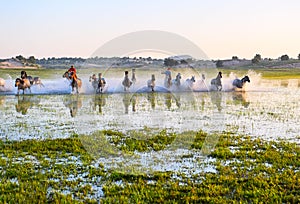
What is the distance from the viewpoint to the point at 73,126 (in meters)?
16.4

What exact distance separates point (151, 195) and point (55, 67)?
90.3 meters

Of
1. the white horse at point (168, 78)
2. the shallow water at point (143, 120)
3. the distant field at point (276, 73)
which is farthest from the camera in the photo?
the distant field at point (276, 73)

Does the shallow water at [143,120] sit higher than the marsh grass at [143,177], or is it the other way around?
the shallow water at [143,120]

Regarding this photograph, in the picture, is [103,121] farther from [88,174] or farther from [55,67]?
[55,67]

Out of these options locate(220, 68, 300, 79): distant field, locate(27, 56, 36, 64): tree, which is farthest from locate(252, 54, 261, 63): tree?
locate(27, 56, 36, 64): tree

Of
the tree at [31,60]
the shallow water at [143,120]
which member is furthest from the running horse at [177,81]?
the tree at [31,60]

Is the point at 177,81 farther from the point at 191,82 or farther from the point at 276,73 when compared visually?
the point at 276,73

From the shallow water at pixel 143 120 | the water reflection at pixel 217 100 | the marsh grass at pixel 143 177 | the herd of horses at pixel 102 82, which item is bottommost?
the marsh grass at pixel 143 177

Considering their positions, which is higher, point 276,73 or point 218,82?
Answer: point 276,73

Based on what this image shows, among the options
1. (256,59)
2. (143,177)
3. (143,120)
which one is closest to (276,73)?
(256,59)

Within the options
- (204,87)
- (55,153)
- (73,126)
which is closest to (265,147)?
(55,153)

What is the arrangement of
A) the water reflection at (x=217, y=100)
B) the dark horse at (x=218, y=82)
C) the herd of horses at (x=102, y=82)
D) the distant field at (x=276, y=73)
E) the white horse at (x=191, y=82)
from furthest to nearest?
1. the distant field at (x=276, y=73)
2. the white horse at (x=191, y=82)
3. the dark horse at (x=218, y=82)
4. the herd of horses at (x=102, y=82)
5. the water reflection at (x=217, y=100)

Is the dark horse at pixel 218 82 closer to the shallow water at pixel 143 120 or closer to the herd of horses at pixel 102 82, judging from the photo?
the herd of horses at pixel 102 82

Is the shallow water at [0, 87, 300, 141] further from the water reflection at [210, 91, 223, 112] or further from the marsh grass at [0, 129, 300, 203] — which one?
the marsh grass at [0, 129, 300, 203]
